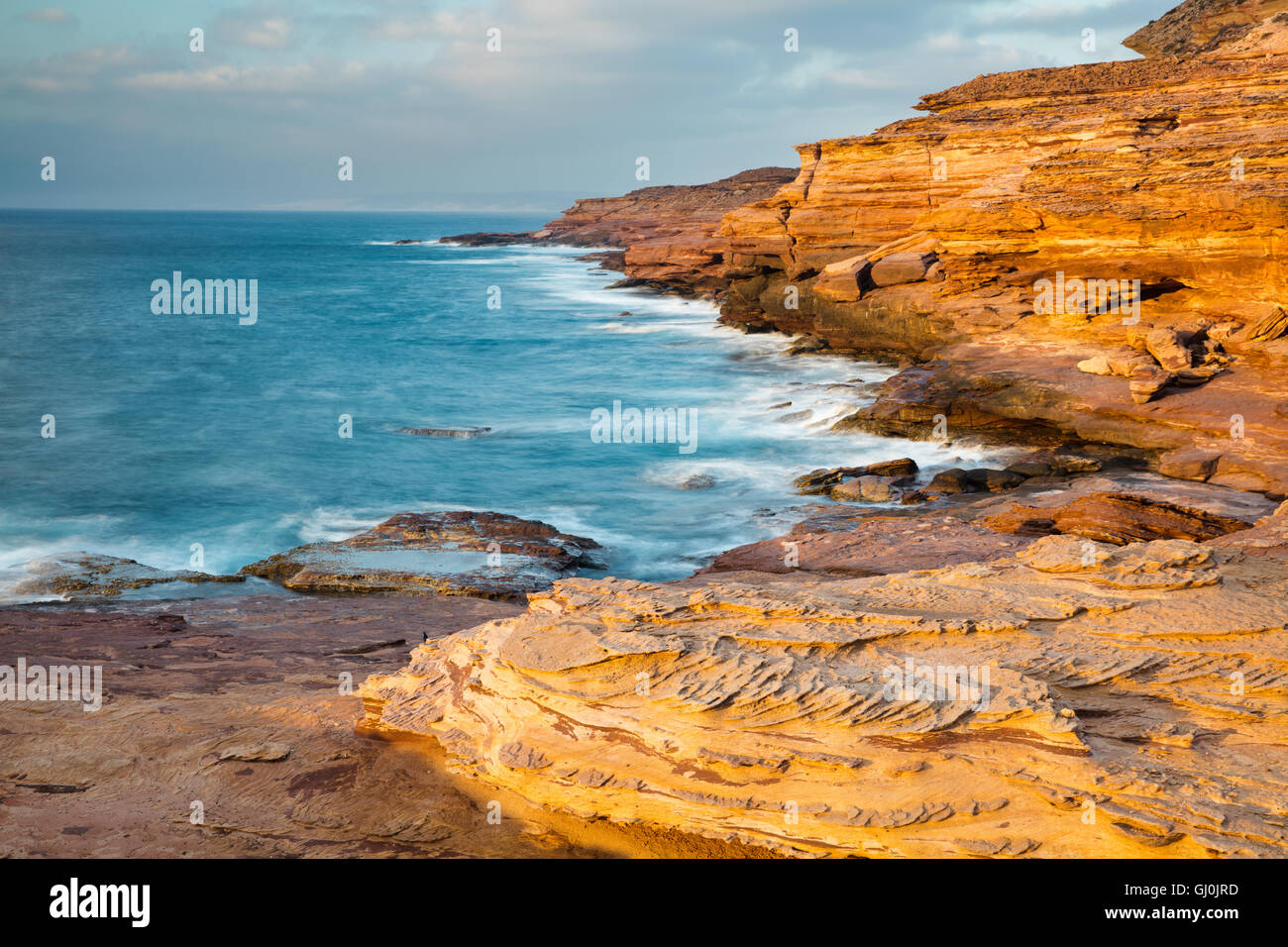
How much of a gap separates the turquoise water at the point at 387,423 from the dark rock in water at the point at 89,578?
1.79 ft

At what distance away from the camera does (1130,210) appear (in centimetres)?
1995

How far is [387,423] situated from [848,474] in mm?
14029

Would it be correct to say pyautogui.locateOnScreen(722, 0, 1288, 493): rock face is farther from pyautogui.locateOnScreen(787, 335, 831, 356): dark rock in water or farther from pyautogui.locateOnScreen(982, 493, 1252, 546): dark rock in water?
pyautogui.locateOnScreen(982, 493, 1252, 546): dark rock in water

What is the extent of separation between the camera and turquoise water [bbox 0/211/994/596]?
690 inches

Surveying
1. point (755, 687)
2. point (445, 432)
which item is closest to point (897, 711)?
point (755, 687)

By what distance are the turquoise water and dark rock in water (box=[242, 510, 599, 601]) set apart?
135 cm

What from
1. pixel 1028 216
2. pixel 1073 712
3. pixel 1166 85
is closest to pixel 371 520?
pixel 1073 712

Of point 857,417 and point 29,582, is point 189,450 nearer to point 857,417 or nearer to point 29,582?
point 29,582

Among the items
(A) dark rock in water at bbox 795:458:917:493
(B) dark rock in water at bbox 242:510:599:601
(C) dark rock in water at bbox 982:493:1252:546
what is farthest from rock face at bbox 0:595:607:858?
(A) dark rock in water at bbox 795:458:917:493

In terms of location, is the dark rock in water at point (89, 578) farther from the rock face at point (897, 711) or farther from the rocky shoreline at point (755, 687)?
the rock face at point (897, 711)

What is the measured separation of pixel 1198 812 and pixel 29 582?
13.6m

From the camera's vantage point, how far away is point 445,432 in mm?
25094

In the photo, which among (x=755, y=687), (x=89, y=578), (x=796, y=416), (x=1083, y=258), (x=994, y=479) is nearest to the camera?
(x=755, y=687)

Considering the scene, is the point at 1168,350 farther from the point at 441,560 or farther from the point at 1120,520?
the point at 441,560
